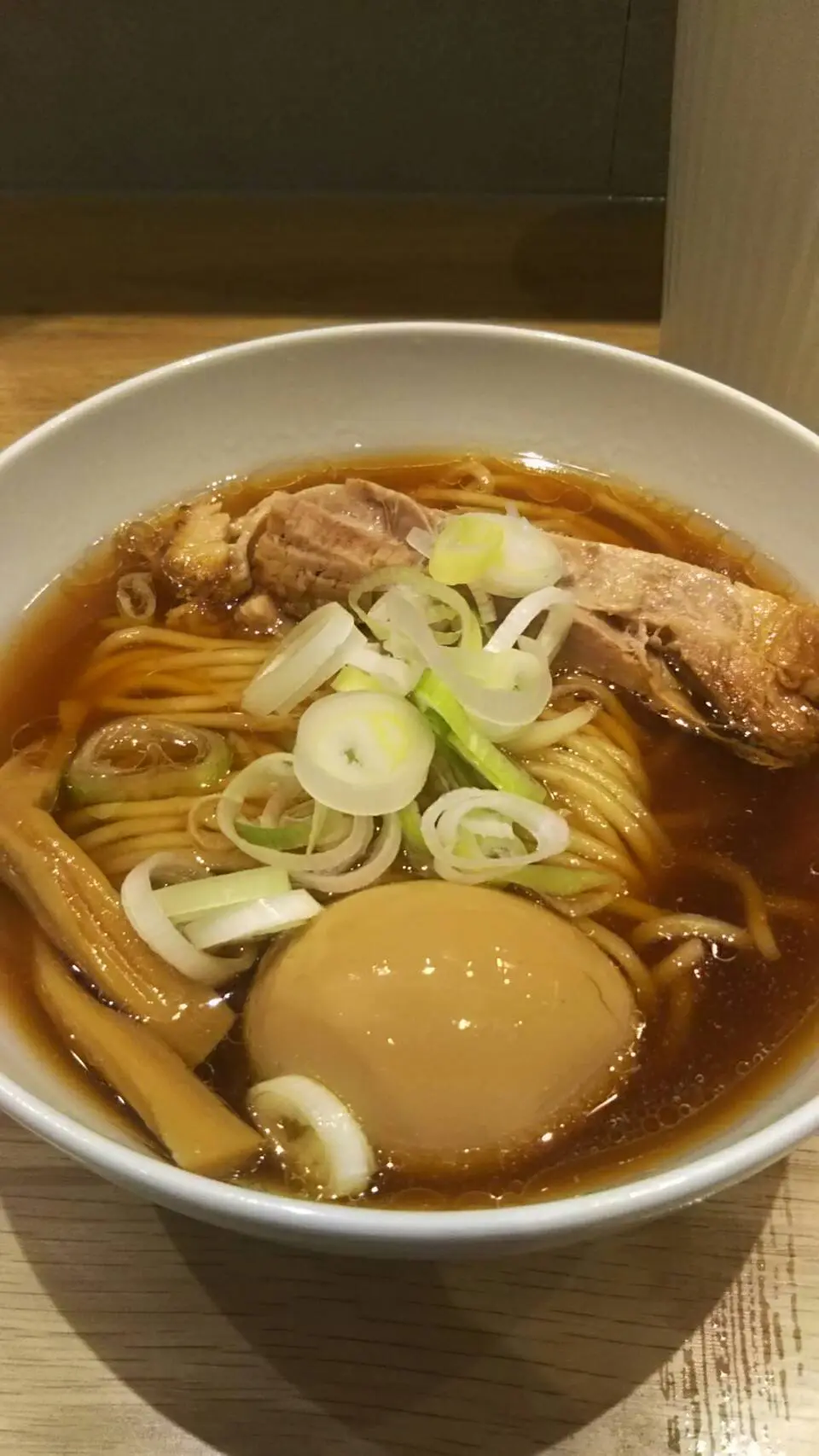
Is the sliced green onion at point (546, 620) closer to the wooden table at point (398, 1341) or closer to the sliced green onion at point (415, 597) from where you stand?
the sliced green onion at point (415, 597)

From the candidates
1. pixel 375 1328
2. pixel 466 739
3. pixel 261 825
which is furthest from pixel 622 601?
pixel 375 1328

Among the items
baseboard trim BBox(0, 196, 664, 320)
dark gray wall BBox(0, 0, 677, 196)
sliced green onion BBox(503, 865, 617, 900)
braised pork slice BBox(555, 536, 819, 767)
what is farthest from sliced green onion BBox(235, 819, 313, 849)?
dark gray wall BBox(0, 0, 677, 196)

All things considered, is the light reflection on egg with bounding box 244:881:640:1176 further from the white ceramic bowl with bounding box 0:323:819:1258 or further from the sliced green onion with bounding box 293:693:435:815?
the white ceramic bowl with bounding box 0:323:819:1258

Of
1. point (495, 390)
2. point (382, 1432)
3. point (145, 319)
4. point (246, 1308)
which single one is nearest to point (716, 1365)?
point (382, 1432)

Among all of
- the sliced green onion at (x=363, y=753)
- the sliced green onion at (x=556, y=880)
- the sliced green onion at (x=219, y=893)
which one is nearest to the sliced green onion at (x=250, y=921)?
the sliced green onion at (x=219, y=893)

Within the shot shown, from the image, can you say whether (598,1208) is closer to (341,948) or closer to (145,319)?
(341,948)
